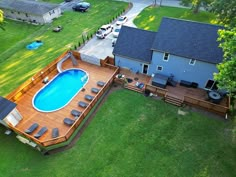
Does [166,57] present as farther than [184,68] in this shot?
Yes

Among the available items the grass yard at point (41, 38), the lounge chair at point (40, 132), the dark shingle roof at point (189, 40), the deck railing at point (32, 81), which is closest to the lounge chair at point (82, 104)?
the lounge chair at point (40, 132)

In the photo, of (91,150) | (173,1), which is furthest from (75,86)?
(173,1)

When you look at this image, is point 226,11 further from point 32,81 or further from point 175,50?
point 32,81

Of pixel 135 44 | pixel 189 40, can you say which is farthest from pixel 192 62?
pixel 135 44

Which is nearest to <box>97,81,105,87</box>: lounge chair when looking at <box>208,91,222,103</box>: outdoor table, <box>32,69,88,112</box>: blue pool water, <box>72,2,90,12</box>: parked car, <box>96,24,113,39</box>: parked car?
<box>32,69,88,112</box>: blue pool water

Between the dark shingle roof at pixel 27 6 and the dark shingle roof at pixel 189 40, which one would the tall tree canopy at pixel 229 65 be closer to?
the dark shingle roof at pixel 189 40

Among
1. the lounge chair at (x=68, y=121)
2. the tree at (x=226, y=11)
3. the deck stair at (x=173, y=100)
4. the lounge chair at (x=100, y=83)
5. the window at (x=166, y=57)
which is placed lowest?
the lounge chair at (x=68, y=121)
